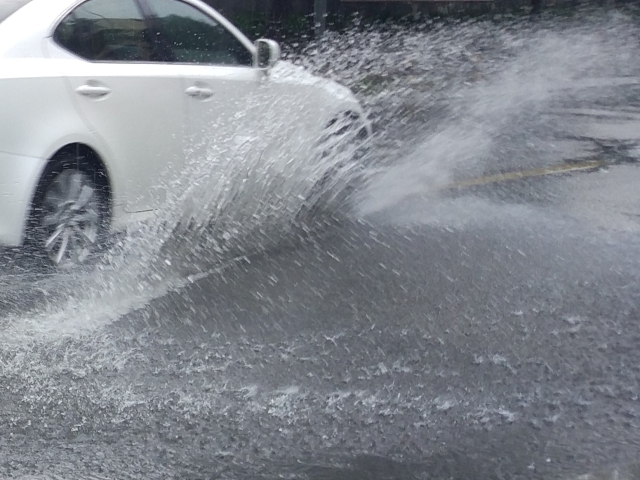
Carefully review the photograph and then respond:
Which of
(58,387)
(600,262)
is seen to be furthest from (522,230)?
(58,387)

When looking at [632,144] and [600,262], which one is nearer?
[600,262]

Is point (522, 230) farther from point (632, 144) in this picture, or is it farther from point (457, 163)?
point (632, 144)

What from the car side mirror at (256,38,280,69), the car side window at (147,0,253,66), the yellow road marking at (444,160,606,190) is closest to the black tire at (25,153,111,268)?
the car side window at (147,0,253,66)

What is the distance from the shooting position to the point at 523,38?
64.2 ft

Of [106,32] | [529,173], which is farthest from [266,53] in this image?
[529,173]

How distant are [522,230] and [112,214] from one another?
8.95 ft

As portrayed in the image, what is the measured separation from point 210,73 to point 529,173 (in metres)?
3.33

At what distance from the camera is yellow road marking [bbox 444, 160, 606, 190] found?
310 inches

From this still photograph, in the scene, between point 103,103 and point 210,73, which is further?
point 210,73

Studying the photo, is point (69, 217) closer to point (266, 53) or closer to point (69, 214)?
point (69, 214)

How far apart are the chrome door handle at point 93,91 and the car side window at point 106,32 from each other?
0.20 m

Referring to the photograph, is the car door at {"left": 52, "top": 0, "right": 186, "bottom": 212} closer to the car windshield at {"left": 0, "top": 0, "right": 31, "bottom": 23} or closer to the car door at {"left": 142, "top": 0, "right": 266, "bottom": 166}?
the car door at {"left": 142, "top": 0, "right": 266, "bottom": 166}

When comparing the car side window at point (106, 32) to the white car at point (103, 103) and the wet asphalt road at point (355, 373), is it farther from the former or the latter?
the wet asphalt road at point (355, 373)

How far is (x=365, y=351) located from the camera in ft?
15.0
